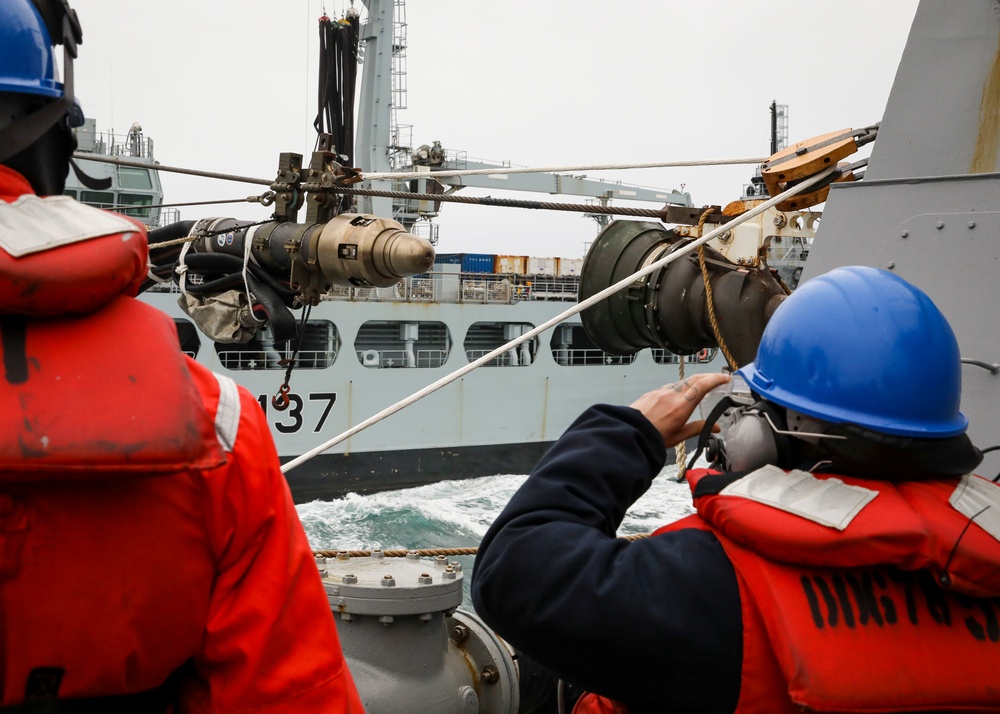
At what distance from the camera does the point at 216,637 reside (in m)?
1.01

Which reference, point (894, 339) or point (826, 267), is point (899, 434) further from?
point (826, 267)

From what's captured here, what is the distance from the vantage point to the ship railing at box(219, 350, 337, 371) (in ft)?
48.8

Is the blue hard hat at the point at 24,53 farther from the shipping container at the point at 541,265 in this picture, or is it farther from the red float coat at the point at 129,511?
the shipping container at the point at 541,265

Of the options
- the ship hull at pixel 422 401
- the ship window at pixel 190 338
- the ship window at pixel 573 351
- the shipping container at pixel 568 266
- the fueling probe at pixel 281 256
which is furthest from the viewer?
the shipping container at pixel 568 266

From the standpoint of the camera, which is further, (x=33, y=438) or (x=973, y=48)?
(x=973, y=48)

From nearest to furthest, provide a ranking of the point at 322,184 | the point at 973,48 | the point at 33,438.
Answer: the point at 33,438 < the point at 973,48 < the point at 322,184

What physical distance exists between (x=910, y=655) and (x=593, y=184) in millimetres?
17844

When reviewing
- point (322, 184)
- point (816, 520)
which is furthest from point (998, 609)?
point (322, 184)

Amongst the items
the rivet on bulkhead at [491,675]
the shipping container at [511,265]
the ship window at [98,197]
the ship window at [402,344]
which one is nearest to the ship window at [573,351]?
the ship window at [402,344]

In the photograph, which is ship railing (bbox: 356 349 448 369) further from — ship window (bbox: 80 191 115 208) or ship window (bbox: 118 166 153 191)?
ship window (bbox: 80 191 115 208)

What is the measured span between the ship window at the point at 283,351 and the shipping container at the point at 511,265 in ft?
25.8

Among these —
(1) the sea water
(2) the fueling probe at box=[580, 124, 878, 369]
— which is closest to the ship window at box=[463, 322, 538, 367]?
(1) the sea water

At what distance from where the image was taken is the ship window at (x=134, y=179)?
53.4ft

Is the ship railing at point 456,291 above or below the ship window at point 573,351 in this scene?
above
